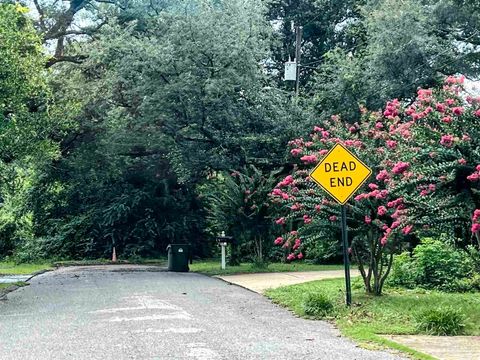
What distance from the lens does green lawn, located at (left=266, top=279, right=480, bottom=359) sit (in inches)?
376

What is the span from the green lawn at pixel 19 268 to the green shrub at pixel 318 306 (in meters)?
15.4

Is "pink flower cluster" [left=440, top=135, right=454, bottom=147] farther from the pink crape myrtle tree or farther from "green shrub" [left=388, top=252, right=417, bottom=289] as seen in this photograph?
"green shrub" [left=388, top=252, right=417, bottom=289]

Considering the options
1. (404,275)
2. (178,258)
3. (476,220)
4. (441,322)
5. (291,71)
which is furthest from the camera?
(291,71)

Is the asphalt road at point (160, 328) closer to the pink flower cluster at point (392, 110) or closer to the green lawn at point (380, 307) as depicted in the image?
the green lawn at point (380, 307)

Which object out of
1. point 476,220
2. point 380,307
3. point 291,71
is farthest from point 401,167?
point 291,71

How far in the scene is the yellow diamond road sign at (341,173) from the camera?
1219 cm

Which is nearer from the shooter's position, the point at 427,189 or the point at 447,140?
the point at 447,140

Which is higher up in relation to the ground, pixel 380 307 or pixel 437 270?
pixel 437 270

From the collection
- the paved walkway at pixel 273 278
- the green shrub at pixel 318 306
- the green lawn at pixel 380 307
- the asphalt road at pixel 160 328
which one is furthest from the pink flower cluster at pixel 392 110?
the paved walkway at pixel 273 278

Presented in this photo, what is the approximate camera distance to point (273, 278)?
19109 mm

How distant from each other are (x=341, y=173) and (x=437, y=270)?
15.7 ft

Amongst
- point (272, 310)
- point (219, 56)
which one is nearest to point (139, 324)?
point (272, 310)

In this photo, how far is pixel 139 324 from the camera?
33.4ft

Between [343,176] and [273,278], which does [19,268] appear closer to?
[273,278]
